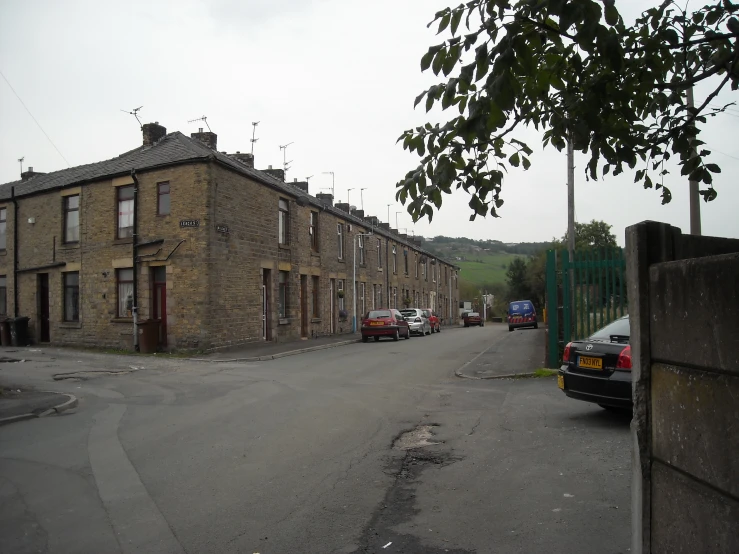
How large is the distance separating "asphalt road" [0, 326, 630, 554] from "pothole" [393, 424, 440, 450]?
10cm

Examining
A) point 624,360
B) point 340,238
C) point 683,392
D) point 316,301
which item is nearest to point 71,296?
point 316,301

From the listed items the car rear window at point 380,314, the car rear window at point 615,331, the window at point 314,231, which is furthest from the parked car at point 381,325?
the car rear window at point 615,331

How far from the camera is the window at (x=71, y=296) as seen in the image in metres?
24.3

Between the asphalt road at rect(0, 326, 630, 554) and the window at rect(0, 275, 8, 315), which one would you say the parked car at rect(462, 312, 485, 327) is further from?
the asphalt road at rect(0, 326, 630, 554)

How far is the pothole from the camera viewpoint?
23.3 feet

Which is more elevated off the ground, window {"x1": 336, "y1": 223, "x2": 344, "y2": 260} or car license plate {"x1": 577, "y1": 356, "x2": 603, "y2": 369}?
window {"x1": 336, "y1": 223, "x2": 344, "y2": 260}

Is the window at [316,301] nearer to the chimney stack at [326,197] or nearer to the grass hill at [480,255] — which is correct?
the chimney stack at [326,197]

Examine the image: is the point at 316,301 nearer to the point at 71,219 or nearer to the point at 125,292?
the point at 125,292

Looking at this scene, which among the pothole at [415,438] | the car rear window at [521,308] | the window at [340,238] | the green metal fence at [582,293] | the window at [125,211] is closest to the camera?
the pothole at [415,438]

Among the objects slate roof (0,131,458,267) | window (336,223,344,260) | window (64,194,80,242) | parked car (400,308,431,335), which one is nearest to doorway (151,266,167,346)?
slate roof (0,131,458,267)

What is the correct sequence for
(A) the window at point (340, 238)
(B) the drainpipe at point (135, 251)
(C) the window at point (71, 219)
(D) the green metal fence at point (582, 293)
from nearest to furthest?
1. (D) the green metal fence at point (582, 293)
2. (B) the drainpipe at point (135, 251)
3. (C) the window at point (71, 219)
4. (A) the window at point (340, 238)

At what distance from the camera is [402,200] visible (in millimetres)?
4059

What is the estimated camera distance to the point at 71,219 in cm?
2447

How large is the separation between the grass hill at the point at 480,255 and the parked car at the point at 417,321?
64.6 metres
